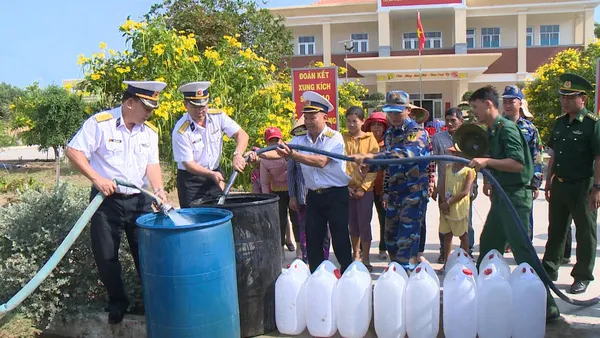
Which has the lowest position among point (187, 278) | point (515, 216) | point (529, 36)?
point (187, 278)

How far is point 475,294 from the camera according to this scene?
10.1 ft

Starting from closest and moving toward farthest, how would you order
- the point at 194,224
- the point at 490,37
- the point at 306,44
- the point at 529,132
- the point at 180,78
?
the point at 194,224
the point at 529,132
the point at 180,78
the point at 490,37
the point at 306,44

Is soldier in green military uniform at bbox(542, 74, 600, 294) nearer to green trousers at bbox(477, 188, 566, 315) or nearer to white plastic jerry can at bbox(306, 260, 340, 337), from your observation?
green trousers at bbox(477, 188, 566, 315)

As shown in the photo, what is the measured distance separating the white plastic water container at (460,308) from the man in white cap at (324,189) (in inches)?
43.8

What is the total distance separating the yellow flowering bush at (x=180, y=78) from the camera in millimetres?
6684

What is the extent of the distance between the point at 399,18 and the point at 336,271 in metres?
25.6

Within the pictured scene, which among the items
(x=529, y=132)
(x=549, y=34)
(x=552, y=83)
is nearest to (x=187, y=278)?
(x=529, y=132)

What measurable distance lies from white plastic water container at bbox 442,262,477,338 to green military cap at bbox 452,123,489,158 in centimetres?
95

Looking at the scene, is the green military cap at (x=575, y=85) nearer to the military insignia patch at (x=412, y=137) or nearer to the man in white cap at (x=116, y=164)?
the military insignia patch at (x=412, y=137)

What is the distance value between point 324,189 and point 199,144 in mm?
1093

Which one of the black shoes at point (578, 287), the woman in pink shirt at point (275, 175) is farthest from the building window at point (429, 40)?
the black shoes at point (578, 287)

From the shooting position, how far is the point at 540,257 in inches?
198

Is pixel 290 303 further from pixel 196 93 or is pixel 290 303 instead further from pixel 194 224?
pixel 196 93

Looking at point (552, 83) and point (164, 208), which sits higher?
point (552, 83)
